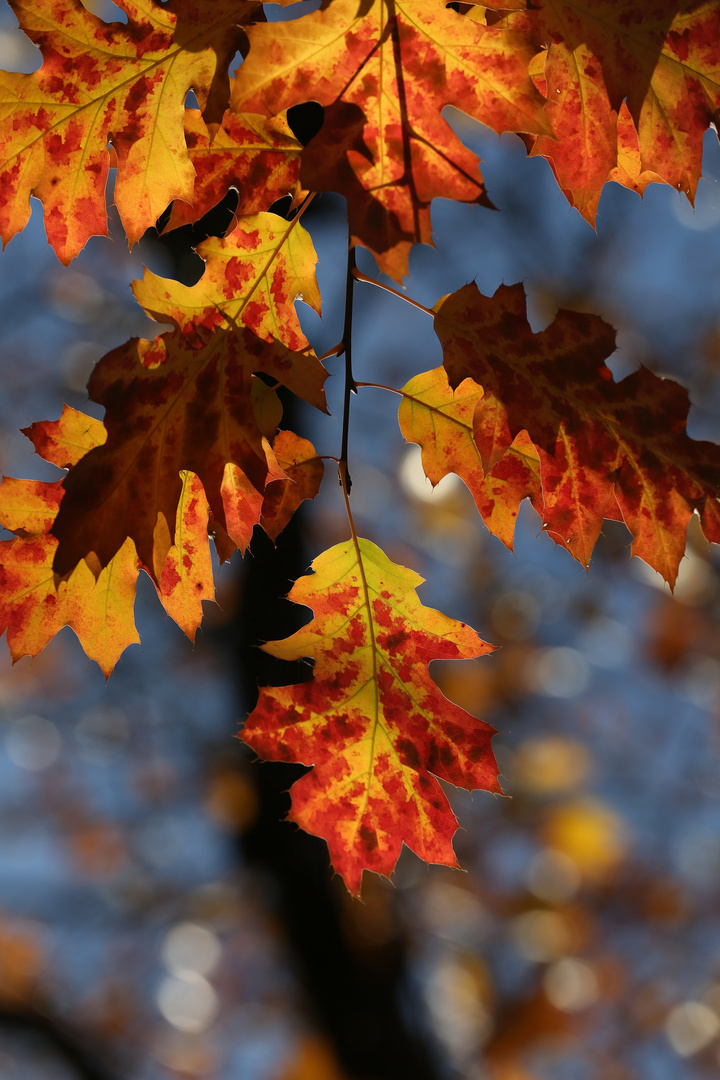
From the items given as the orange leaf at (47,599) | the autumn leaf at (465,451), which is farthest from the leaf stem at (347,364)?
the orange leaf at (47,599)

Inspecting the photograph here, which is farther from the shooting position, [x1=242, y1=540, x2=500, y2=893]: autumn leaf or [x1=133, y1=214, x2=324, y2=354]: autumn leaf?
[x1=242, y1=540, x2=500, y2=893]: autumn leaf

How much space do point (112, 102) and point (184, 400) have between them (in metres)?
0.42

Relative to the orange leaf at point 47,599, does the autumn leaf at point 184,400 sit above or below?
above

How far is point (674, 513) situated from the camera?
3.63 ft

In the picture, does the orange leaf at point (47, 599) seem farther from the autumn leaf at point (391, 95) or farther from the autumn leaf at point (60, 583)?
the autumn leaf at point (391, 95)

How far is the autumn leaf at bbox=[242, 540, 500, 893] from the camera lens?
124 cm

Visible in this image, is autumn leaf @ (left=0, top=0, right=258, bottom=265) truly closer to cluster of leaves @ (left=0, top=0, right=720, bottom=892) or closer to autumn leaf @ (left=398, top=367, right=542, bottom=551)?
cluster of leaves @ (left=0, top=0, right=720, bottom=892)

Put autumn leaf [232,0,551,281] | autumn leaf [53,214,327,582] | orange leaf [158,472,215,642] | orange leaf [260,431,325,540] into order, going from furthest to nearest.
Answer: orange leaf [260,431,325,540] < orange leaf [158,472,215,642] < autumn leaf [53,214,327,582] < autumn leaf [232,0,551,281]

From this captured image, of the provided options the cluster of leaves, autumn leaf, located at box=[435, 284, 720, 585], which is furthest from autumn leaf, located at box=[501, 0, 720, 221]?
autumn leaf, located at box=[435, 284, 720, 585]

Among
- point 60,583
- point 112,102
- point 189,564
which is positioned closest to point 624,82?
point 112,102

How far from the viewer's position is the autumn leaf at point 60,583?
3.96 feet

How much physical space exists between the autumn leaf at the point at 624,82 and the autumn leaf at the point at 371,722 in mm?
646

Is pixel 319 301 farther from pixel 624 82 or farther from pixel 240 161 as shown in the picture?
pixel 624 82

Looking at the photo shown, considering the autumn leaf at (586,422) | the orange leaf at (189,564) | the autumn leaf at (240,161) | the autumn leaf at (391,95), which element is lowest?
the orange leaf at (189,564)
